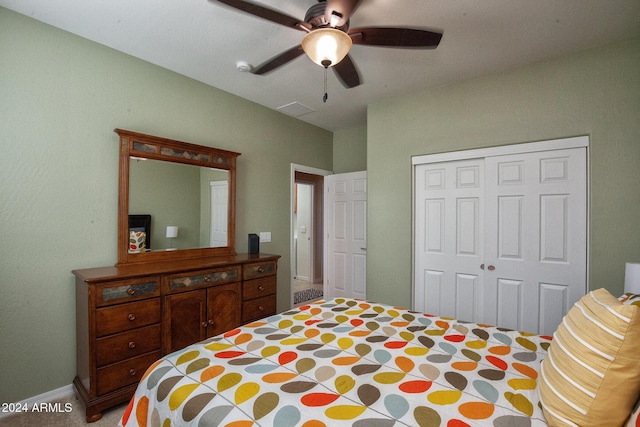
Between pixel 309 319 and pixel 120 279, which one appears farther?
pixel 120 279

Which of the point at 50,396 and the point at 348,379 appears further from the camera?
the point at 50,396

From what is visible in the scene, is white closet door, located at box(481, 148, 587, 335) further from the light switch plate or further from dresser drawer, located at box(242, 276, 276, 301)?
the light switch plate

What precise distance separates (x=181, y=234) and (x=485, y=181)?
3.05 meters

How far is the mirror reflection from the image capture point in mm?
2641

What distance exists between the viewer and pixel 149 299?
7.29 ft

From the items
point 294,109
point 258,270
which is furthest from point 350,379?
point 294,109

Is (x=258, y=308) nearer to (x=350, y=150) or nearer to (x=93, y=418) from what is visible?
(x=93, y=418)

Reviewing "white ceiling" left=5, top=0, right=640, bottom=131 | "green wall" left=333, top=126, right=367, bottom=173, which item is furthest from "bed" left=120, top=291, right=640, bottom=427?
"green wall" left=333, top=126, right=367, bottom=173

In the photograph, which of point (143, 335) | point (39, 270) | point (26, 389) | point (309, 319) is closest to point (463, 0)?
point (309, 319)

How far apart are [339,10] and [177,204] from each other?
225cm

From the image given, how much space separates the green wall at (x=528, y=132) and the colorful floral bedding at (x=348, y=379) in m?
1.59

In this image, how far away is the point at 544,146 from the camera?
270 centimetres

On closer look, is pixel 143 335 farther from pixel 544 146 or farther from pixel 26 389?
pixel 544 146

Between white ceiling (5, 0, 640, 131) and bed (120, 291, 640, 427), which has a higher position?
white ceiling (5, 0, 640, 131)
